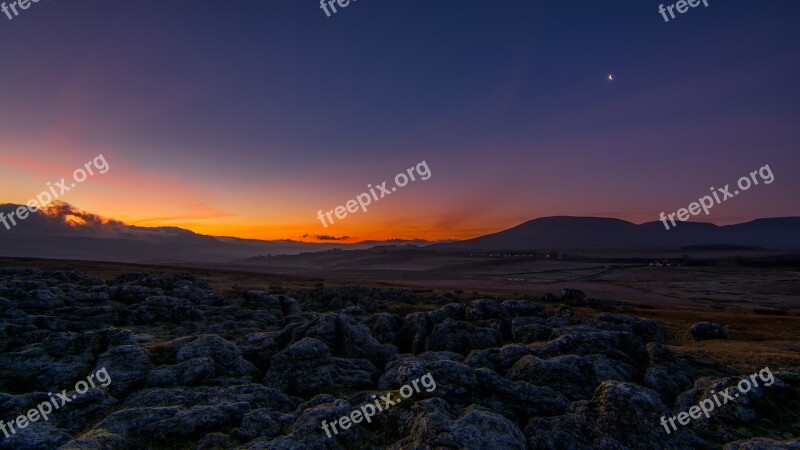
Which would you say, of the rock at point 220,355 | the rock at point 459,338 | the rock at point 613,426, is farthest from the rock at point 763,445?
the rock at point 220,355

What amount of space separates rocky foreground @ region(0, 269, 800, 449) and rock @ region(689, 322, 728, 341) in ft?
21.7

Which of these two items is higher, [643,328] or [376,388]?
[376,388]

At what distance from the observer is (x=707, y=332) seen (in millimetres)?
35344

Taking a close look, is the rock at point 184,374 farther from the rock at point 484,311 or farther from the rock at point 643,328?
the rock at point 643,328

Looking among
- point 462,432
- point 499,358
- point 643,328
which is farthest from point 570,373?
point 643,328

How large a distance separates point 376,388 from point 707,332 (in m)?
34.5

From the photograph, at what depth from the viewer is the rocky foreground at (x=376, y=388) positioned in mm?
13703

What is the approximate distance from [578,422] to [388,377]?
9.06 m

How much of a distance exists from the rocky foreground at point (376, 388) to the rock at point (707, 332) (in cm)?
662

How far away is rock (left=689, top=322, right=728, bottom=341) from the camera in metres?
35.0

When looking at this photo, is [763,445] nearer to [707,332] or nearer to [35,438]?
[35,438]

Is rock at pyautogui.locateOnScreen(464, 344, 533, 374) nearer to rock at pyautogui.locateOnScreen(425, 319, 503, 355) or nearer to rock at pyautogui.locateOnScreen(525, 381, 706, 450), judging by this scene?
rock at pyautogui.locateOnScreen(425, 319, 503, 355)

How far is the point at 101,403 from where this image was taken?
17141 millimetres

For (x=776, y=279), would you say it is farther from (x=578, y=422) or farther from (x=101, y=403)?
(x=101, y=403)
